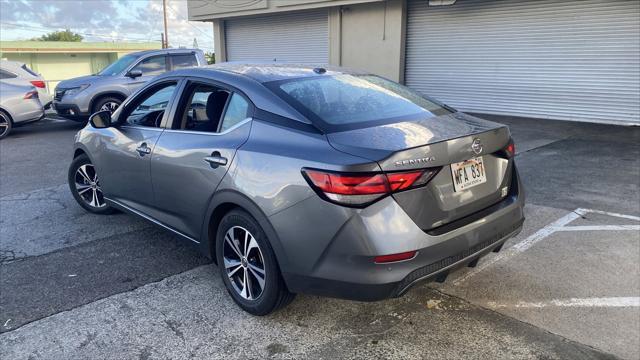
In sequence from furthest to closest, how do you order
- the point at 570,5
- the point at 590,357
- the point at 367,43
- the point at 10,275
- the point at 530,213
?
A: the point at 367,43
the point at 570,5
the point at 530,213
the point at 10,275
the point at 590,357

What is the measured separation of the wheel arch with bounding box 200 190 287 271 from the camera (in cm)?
295

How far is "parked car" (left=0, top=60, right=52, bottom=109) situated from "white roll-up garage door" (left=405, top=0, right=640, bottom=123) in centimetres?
982

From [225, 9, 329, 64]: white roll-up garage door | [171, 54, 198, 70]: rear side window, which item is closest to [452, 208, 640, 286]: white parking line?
[171, 54, 198, 70]: rear side window

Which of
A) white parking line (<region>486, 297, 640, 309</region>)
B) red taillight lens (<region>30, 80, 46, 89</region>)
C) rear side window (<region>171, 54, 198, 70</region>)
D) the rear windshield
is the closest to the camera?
the rear windshield

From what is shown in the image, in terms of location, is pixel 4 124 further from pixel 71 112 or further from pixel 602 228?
pixel 602 228

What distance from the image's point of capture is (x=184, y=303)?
11.6 feet

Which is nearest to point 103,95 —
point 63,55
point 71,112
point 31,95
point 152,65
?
point 71,112

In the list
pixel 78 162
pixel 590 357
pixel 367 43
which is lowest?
pixel 590 357

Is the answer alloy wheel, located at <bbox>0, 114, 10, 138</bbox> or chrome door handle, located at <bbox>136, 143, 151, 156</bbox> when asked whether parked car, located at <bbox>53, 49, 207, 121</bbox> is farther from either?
chrome door handle, located at <bbox>136, 143, 151, 156</bbox>

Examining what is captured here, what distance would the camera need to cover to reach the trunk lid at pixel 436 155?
8.82 ft

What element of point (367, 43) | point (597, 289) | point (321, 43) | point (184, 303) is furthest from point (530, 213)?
point (321, 43)

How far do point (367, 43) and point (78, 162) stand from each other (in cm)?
1190

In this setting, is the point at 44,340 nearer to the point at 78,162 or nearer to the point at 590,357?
the point at 78,162

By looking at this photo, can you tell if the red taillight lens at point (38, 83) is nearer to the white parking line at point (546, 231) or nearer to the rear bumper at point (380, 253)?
the rear bumper at point (380, 253)
